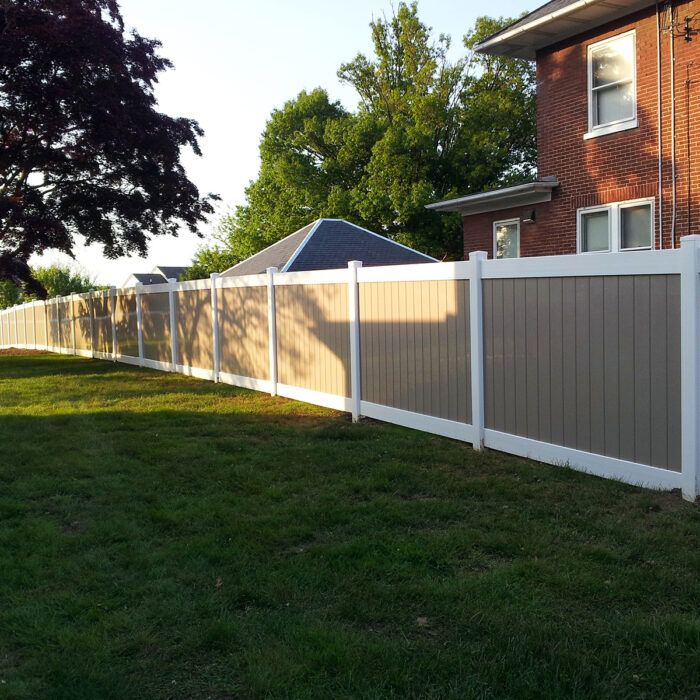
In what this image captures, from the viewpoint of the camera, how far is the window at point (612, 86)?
40.0 feet

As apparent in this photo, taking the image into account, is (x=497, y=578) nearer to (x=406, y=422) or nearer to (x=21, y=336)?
(x=406, y=422)

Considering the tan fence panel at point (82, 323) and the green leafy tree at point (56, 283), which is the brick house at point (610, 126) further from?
the green leafy tree at point (56, 283)

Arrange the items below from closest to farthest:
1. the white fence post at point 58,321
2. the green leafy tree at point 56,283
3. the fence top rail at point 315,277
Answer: the fence top rail at point 315,277 → the white fence post at point 58,321 → the green leafy tree at point 56,283

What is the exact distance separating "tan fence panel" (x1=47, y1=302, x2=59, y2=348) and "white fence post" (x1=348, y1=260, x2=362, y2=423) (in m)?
17.7

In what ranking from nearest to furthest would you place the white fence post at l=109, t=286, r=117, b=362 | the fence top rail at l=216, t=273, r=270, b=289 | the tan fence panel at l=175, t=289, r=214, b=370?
1. the fence top rail at l=216, t=273, r=270, b=289
2. the tan fence panel at l=175, t=289, r=214, b=370
3. the white fence post at l=109, t=286, r=117, b=362

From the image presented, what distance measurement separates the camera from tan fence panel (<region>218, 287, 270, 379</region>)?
1127 centimetres

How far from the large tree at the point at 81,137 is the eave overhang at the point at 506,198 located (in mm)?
6853

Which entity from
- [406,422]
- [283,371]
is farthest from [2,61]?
[406,422]

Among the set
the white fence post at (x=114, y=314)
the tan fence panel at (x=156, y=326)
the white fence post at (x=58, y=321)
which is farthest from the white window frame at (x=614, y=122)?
the white fence post at (x=58, y=321)

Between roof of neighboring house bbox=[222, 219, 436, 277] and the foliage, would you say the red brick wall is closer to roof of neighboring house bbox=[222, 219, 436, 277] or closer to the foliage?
roof of neighboring house bbox=[222, 219, 436, 277]

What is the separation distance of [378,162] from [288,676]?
32.0 metres

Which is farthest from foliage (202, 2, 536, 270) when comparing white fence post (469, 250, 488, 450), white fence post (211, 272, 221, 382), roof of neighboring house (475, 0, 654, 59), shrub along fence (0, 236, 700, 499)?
white fence post (469, 250, 488, 450)

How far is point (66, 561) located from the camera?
4312 millimetres

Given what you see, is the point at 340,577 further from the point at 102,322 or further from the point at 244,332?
the point at 102,322
